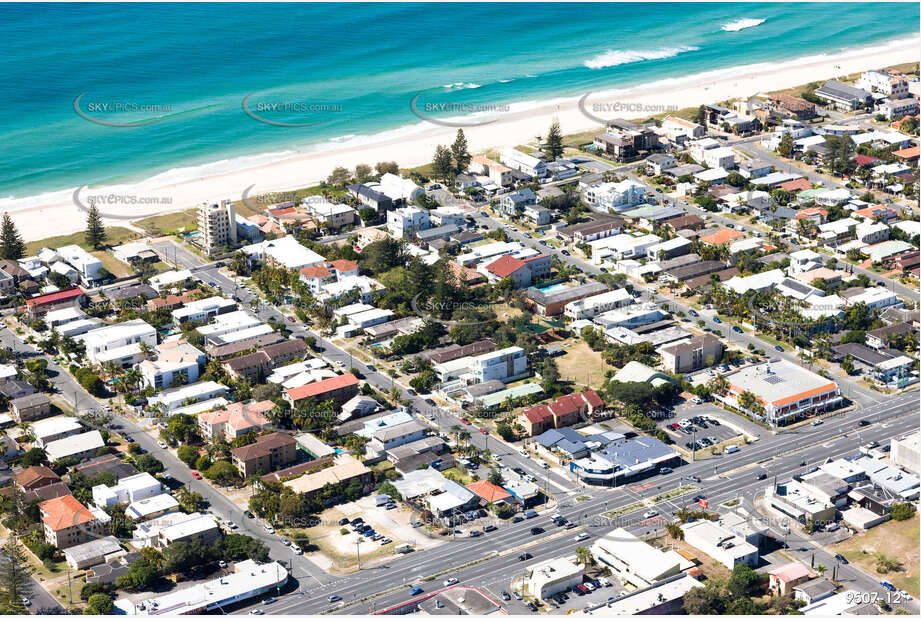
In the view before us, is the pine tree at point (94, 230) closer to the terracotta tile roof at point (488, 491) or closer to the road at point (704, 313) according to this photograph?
the road at point (704, 313)

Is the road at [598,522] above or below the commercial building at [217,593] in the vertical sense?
below

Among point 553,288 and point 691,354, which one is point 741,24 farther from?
point 691,354

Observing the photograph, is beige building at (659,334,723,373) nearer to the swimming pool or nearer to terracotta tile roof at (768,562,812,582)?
the swimming pool

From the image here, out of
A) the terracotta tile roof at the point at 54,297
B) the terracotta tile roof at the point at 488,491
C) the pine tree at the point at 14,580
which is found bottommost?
the terracotta tile roof at the point at 488,491

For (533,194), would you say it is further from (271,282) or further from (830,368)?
(830,368)

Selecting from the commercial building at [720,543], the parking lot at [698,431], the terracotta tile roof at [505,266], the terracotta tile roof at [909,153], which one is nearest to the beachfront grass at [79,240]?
the terracotta tile roof at [505,266]

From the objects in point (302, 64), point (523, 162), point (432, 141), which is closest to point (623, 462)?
point (523, 162)

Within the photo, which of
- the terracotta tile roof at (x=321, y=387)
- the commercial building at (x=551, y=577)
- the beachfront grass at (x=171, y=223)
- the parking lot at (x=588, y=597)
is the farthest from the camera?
the beachfront grass at (x=171, y=223)
